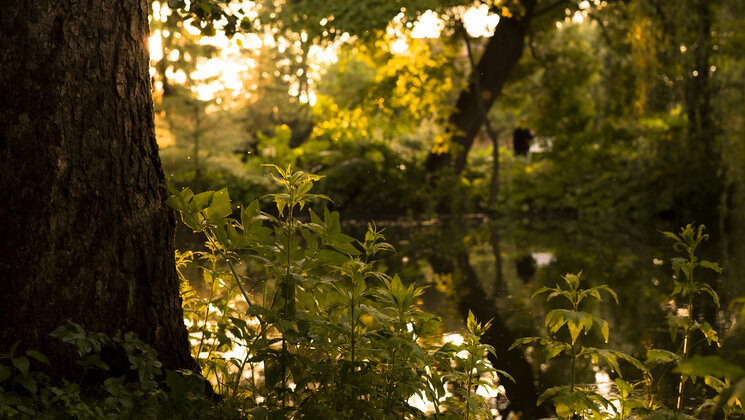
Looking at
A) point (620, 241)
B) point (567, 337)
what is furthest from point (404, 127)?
point (567, 337)

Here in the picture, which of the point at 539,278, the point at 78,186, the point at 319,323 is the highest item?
the point at 78,186

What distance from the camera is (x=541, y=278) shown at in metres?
7.99

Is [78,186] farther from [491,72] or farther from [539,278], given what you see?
[491,72]

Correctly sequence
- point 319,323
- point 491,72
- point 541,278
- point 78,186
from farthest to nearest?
point 491,72 < point 541,278 < point 78,186 < point 319,323

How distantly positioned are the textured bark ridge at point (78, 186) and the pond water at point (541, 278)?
1907 millimetres

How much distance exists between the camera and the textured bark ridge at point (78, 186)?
104 inches

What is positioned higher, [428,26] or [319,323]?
[428,26]

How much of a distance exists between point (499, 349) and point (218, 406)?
2.57 metres

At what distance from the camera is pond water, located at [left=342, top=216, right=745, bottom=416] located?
483cm

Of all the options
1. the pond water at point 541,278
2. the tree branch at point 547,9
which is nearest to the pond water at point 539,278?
the pond water at point 541,278

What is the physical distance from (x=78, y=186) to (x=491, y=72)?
14952mm

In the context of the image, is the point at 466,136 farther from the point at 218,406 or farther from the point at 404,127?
the point at 218,406

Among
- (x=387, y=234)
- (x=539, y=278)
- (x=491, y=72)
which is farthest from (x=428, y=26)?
(x=539, y=278)

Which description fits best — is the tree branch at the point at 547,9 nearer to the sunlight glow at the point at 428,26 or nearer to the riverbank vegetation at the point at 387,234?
the riverbank vegetation at the point at 387,234
